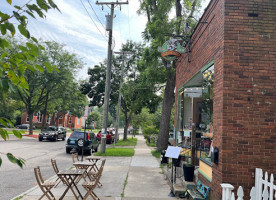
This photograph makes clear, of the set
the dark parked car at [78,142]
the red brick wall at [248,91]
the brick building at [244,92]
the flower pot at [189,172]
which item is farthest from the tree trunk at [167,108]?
the red brick wall at [248,91]

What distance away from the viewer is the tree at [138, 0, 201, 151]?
1341 cm

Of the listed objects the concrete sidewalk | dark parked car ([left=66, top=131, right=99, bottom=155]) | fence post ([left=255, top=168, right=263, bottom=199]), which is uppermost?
fence post ([left=255, top=168, right=263, bottom=199])

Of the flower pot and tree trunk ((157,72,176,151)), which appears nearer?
the flower pot

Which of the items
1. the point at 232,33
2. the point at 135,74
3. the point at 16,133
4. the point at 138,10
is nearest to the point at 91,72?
the point at 135,74

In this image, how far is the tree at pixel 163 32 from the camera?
44.0 feet

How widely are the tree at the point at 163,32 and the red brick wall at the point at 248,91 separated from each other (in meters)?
7.85

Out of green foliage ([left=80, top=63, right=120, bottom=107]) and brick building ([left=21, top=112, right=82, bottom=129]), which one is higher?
green foliage ([left=80, top=63, right=120, bottom=107])

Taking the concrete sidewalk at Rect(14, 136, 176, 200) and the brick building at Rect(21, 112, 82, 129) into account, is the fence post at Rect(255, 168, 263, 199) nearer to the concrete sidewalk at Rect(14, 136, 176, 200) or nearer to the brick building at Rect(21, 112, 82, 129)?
the concrete sidewalk at Rect(14, 136, 176, 200)

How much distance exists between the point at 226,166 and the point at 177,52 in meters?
4.47

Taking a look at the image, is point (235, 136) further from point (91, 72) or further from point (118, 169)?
point (91, 72)

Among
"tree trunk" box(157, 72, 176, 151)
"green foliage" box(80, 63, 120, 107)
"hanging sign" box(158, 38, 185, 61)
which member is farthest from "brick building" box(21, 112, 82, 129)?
"hanging sign" box(158, 38, 185, 61)

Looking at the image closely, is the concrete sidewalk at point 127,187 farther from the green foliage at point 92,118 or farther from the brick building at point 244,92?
the green foliage at point 92,118

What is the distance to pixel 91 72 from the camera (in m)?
31.7

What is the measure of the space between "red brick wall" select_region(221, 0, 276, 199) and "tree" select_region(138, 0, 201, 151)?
7.85 m
